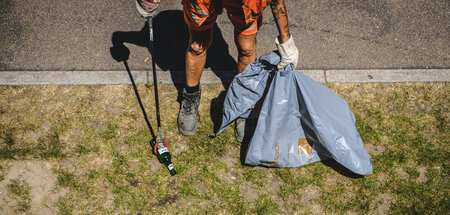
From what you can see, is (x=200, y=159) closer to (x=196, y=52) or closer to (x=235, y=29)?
(x=196, y=52)

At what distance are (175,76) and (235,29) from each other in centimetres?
106

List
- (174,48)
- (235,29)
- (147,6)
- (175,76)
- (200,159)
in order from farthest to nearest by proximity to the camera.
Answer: (174,48)
(175,76)
(200,159)
(235,29)
(147,6)

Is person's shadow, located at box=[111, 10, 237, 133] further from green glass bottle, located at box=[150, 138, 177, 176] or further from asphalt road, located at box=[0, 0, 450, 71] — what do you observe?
green glass bottle, located at box=[150, 138, 177, 176]

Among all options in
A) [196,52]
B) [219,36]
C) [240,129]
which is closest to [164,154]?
[240,129]

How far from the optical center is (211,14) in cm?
245

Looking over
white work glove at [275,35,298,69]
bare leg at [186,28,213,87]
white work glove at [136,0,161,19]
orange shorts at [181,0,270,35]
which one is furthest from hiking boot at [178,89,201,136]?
white work glove at [275,35,298,69]

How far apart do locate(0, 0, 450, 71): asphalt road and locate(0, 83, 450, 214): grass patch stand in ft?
1.33

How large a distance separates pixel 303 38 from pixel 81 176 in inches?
103

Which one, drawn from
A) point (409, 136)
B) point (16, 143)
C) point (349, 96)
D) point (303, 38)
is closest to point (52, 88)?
point (16, 143)

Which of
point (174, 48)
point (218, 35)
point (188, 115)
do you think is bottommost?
point (188, 115)

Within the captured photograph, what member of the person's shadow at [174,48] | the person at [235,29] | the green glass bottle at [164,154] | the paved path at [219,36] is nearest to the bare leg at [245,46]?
the person at [235,29]

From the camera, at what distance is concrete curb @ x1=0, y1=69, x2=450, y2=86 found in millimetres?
3412

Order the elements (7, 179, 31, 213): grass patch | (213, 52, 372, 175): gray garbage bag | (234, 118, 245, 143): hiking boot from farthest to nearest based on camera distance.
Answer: (234, 118, 245, 143): hiking boot, (7, 179, 31, 213): grass patch, (213, 52, 372, 175): gray garbage bag

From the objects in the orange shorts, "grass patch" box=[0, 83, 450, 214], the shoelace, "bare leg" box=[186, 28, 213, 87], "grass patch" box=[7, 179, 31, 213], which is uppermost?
the orange shorts
